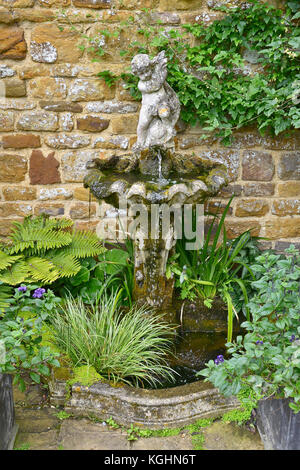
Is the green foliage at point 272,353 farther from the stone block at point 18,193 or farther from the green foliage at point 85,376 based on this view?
the stone block at point 18,193

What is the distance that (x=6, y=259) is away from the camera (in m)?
3.78

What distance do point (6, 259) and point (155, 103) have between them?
170 centimetres

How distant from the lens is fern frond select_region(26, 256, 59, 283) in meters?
3.71

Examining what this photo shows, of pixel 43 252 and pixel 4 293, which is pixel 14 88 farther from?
pixel 4 293

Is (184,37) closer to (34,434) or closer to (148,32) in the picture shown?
(148,32)

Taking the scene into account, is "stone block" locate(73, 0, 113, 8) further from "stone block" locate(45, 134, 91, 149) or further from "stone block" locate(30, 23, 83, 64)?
"stone block" locate(45, 134, 91, 149)

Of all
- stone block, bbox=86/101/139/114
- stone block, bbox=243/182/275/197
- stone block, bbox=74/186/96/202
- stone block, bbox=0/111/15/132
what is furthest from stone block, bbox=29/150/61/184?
stone block, bbox=243/182/275/197

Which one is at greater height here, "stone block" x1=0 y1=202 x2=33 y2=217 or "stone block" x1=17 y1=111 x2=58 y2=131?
"stone block" x1=17 y1=111 x2=58 y2=131

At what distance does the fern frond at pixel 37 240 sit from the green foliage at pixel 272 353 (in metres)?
1.96

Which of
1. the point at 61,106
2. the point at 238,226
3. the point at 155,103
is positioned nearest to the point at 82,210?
the point at 61,106

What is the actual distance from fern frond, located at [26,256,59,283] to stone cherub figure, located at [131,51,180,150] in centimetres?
119

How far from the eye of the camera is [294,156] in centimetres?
443

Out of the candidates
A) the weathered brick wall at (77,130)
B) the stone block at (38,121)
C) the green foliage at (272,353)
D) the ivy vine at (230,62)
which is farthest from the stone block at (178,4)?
the green foliage at (272,353)

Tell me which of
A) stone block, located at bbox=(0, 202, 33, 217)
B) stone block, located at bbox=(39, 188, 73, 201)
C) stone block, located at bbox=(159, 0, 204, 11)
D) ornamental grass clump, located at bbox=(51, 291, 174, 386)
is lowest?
ornamental grass clump, located at bbox=(51, 291, 174, 386)
